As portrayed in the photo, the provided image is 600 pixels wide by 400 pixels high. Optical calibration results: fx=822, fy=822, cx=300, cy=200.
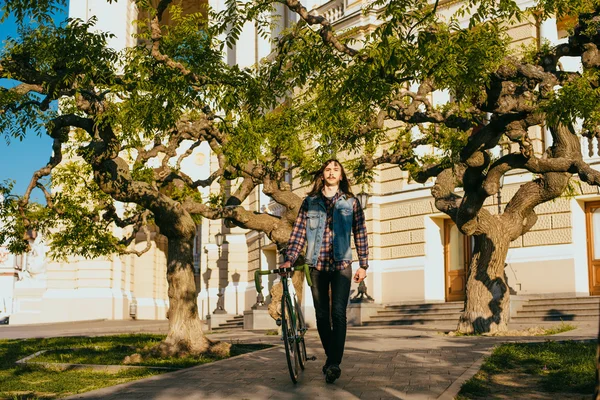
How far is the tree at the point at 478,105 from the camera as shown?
34.3 ft

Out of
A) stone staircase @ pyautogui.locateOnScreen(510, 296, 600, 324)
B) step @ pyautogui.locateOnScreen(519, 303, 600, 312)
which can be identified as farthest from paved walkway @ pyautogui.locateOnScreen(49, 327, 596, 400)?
step @ pyautogui.locateOnScreen(519, 303, 600, 312)

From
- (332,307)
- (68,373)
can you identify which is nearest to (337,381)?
(332,307)

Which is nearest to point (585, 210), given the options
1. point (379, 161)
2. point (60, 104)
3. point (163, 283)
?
point (379, 161)

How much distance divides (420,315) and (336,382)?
14.6m

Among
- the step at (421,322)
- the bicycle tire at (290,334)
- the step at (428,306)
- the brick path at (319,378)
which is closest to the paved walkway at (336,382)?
the brick path at (319,378)

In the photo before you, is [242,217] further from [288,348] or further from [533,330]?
[288,348]

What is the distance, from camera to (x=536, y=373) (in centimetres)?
898

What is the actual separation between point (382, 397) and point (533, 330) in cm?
878

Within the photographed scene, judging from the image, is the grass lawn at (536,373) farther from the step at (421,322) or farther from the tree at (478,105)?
the step at (421,322)

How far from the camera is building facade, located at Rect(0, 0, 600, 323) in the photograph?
21297 millimetres

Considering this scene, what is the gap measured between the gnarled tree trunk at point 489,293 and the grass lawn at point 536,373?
3.56 m

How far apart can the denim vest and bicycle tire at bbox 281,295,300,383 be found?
55cm

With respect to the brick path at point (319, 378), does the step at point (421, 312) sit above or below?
above

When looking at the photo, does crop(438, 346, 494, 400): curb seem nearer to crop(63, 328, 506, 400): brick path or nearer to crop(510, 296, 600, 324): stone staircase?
crop(63, 328, 506, 400): brick path
